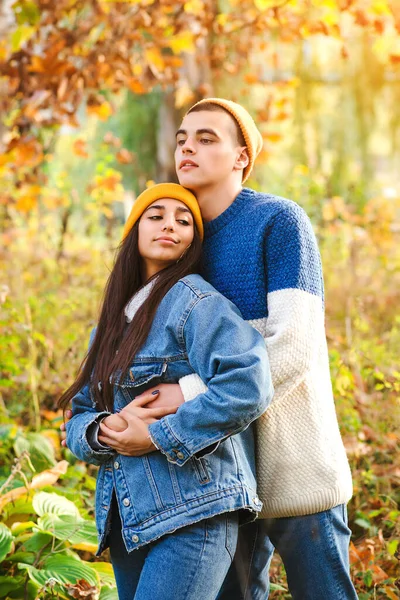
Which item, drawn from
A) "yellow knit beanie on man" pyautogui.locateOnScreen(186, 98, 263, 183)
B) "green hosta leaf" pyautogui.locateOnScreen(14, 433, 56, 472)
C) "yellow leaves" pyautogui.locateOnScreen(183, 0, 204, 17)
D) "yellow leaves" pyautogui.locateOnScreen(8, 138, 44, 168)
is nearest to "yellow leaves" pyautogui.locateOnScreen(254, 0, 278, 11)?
"yellow leaves" pyautogui.locateOnScreen(183, 0, 204, 17)

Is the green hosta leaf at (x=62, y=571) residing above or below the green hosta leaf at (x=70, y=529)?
below

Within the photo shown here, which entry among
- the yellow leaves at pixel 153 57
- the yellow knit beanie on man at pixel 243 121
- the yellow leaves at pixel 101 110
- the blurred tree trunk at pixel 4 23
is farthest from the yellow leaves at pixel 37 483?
the blurred tree trunk at pixel 4 23

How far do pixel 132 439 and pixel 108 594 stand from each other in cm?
104

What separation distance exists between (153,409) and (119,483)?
233mm

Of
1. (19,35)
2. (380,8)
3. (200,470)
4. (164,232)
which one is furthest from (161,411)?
(380,8)

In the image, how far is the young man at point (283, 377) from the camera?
1959mm

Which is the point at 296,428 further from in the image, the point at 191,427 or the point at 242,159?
the point at 242,159

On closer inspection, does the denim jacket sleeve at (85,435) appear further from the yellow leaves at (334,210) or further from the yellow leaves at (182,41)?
the yellow leaves at (334,210)

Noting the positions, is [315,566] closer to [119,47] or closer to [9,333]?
[9,333]

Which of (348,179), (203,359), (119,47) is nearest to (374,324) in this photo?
(119,47)

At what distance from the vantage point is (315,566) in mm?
1968

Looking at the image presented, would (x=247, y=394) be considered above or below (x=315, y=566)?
above

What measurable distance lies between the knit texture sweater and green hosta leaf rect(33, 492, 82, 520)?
108 cm

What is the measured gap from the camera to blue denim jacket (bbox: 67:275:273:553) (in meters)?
1.74
